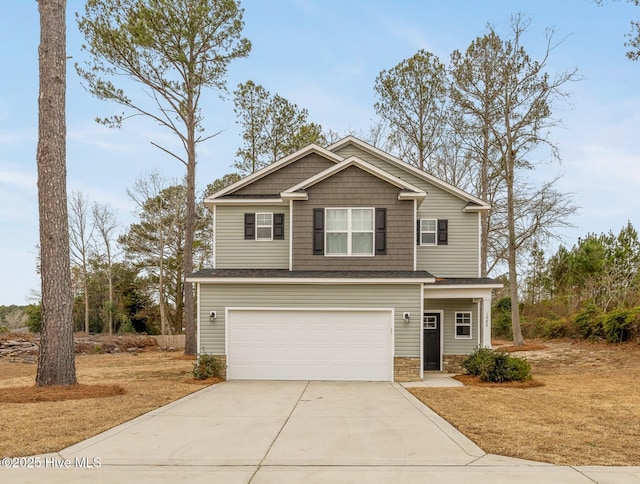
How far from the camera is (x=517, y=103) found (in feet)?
80.2

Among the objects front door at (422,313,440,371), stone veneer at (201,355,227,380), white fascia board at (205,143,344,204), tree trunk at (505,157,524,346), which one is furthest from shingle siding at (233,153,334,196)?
tree trunk at (505,157,524,346)

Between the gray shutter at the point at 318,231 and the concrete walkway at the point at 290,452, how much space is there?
254 inches

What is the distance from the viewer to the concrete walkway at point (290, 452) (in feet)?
19.0

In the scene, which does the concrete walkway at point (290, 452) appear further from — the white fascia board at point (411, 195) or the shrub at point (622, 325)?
the shrub at point (622, 325)

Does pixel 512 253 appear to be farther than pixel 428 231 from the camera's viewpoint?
Yes

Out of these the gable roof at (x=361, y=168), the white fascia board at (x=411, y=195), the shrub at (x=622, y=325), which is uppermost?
the gable roof at (x=361, y=168)

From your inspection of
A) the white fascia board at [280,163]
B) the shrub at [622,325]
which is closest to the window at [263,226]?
the white fascia board at [280,163]

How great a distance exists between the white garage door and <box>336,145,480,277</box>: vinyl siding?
12.6ft

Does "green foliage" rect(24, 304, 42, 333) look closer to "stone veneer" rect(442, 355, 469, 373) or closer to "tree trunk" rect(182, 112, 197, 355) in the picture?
"tree trunk" rect(182, 112, 197, 355)

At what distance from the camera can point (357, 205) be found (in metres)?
16.3

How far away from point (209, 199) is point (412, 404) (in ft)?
32.9

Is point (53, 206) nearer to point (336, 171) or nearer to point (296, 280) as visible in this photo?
point (296, 280)

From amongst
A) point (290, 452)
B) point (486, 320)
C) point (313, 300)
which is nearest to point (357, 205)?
point (313, 300)

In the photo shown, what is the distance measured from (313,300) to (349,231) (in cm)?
239
